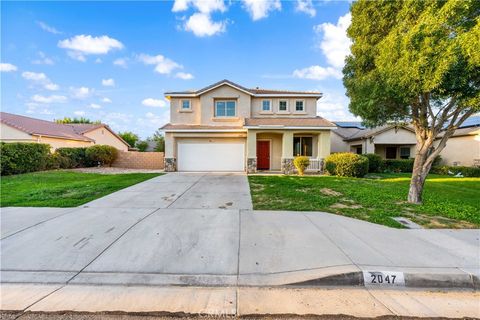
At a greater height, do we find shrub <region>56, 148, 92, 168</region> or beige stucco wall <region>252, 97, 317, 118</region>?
beige stucco wall <region>252, 97, 317, 118</region>

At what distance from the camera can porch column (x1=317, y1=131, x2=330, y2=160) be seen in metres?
15.4

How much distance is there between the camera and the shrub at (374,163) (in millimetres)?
18234

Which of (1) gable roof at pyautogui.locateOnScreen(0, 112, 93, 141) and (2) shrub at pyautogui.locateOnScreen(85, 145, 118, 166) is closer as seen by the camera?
(2) shrub at pyautogui.locateOnScreen(85, 145, 118, 166)

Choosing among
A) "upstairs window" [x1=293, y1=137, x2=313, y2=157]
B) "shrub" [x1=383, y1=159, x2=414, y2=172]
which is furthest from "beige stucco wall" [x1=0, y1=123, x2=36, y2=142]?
"shrub" [x1=383, y1=159, x2=414, y2=172]

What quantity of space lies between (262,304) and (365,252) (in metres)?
2.29

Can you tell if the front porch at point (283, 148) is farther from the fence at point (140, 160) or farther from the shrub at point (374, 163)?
the fence at point (140, 160)

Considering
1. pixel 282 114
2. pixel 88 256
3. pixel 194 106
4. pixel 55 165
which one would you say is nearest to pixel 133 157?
pixel 55 165

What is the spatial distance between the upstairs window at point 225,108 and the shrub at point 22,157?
477 inches

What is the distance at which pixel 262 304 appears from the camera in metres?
2.79

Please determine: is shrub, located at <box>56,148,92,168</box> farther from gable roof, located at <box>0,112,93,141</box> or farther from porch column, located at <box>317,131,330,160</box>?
porch column, located at <box>317,131,330,160</box>

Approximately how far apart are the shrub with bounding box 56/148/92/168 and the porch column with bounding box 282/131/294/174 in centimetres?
1619

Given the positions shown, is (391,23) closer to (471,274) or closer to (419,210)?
(419,210)

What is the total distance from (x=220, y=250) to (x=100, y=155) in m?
18.7

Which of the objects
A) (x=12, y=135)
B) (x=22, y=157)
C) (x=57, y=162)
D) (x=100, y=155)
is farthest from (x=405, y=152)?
(x=12, y=135)
